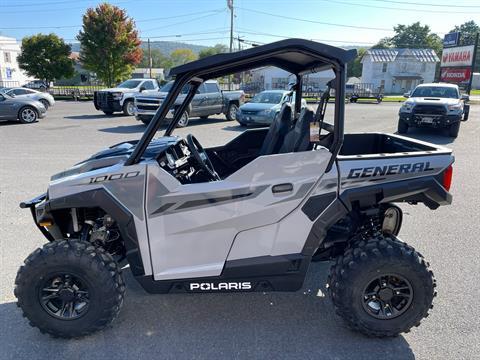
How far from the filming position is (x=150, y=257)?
265 cm

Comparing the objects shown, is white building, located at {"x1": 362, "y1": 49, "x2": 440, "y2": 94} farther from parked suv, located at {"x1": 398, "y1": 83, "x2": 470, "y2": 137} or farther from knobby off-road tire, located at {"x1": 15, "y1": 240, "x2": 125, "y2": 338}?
knobby off-road tire, located at {"x1": 15, "y1": 240, "x2": 125, "y2": 338}

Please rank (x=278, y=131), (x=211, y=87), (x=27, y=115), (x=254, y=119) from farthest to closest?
1. (x=211, y=87)
2. (x=27, y=115)
3. (x=254, y=119)
4. (x=278, y=131)

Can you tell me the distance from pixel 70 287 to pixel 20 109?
15497 millimetres

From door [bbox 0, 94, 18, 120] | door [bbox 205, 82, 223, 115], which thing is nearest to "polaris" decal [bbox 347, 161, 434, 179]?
door [bbox 205, 82, 223, 115]

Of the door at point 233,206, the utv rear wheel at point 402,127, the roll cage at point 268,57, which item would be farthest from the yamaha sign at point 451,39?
the door at point 233,206

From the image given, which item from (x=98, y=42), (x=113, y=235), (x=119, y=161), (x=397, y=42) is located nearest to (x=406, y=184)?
(x=119, y=161)

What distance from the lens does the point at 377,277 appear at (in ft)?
8.64

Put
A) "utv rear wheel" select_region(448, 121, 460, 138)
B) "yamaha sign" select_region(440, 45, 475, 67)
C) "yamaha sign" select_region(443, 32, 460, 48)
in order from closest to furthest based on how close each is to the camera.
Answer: "utv rear wheel" select_region(448, 121, 460, 138) < "yamaha sign" select_region(440, 45, 475, 67) < "yamaha sign" select_region(443, 32, 460, 48)

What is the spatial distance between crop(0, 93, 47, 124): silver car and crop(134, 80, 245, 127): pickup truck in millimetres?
4515

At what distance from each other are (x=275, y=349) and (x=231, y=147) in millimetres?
2267

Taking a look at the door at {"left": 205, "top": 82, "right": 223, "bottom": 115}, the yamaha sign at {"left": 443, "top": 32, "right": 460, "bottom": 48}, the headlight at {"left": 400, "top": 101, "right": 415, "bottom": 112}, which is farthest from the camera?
the yamaha sign at {"left": 443, "top": 32, "right": 460, "bottom": 48}

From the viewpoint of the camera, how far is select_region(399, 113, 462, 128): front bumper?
40.3ft

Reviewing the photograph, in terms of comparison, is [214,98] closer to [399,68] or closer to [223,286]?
[223,286]

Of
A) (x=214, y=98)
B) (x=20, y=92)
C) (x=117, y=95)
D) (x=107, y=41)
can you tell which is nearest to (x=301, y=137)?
(x=214, y=98)
